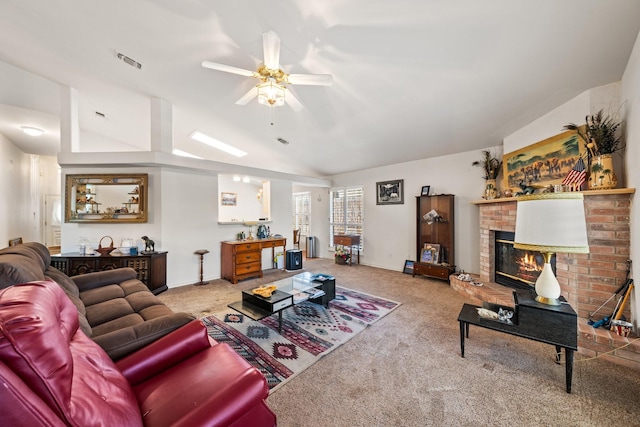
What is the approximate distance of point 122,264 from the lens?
12.1 feet

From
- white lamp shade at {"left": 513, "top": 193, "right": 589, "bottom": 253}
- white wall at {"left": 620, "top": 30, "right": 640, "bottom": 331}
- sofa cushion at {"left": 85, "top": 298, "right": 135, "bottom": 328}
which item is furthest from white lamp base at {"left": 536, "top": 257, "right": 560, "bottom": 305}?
sofa cushion at {"left": 85, "top": 298, "right": 135, "bottom": 328}

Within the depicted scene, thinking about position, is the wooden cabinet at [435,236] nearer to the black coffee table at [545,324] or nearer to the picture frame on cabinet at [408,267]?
the picture frame on cabinet at [408,267]

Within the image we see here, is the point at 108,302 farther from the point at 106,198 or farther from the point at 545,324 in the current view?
the point at 545,324

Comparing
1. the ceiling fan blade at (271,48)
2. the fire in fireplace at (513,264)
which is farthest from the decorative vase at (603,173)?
the ceiling fan blade at (271,48)

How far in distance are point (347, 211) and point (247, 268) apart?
9.96ft

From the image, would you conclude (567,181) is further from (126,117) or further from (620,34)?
Result: (126,117)

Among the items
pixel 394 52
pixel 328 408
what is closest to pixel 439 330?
pixel 328 408

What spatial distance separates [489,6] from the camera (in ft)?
6.03

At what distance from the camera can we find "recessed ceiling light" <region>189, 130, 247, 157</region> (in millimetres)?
5105

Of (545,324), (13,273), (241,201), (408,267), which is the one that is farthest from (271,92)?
(241,201)

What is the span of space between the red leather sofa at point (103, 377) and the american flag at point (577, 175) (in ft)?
11.5

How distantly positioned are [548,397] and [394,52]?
3.10 m

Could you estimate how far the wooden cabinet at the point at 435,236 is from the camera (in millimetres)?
4512

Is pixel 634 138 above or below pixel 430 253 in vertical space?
above
